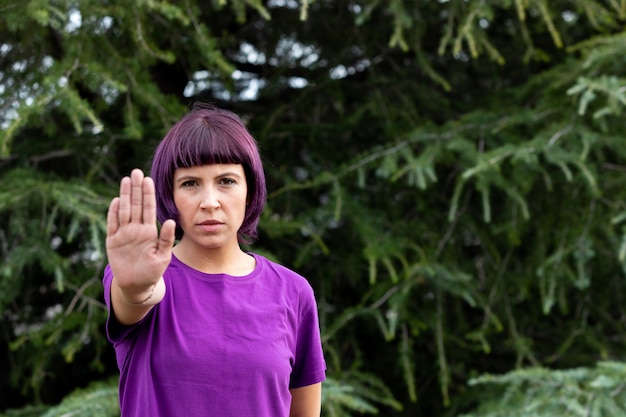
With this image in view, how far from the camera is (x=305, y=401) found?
1.25 meters

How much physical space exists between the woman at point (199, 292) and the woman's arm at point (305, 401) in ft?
0.20

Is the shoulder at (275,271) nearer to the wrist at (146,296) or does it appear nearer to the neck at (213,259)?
Result: the neck at (213,259)

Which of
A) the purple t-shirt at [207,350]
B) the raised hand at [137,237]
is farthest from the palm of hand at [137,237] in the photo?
the purple t-shirt at [207,350]

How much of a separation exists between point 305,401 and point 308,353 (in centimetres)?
9

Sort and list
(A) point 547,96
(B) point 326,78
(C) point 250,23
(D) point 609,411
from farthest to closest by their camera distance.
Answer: (C) point 250,23
(B) point 326,78
(A) point 547,96
(D) point 609,411

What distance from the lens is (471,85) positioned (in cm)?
380

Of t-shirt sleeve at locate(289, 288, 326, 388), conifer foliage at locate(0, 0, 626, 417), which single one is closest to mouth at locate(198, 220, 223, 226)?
t-shirt sleeve at locate(289, 288, 326, 388)

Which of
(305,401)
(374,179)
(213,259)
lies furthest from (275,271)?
(374,179)

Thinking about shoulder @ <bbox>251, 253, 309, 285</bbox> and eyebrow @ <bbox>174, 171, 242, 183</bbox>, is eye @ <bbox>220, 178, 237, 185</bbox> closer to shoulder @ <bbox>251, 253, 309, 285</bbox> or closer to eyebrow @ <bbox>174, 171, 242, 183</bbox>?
eyebrow @ <bbox>174, 171, 242, 183</bbox>

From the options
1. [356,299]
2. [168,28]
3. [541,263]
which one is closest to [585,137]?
[541,263]

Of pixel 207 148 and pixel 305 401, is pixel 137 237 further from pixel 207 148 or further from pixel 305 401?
pixel 305 401

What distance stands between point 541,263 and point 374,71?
3.71 ft

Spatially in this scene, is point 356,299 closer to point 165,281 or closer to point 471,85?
point 471,85

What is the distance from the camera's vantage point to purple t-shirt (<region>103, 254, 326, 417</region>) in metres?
1.02
